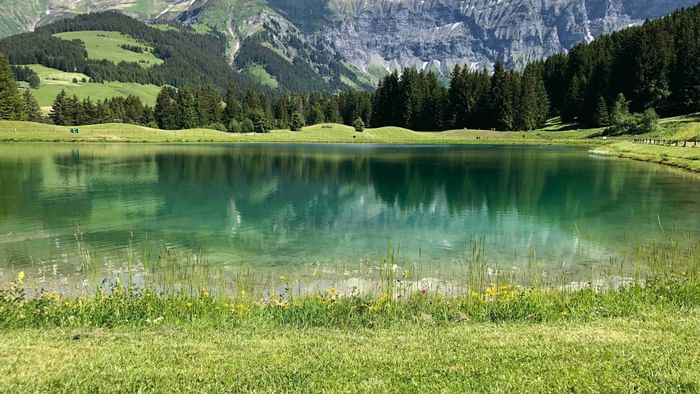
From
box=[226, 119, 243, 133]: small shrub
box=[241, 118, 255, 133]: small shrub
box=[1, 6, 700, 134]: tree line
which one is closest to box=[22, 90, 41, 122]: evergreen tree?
box=[1, 6, 700, 134]: tree line

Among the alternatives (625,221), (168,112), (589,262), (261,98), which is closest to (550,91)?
(261,98)

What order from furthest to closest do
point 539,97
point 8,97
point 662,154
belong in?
point 539,97 < point 8,97 < point 662,154

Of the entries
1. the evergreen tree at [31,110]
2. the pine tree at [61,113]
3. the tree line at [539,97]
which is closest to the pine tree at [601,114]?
the tree line at [539,97]

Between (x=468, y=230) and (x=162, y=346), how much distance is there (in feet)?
66.4

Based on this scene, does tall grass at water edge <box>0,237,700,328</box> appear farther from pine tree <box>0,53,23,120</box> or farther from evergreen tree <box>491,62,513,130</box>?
pine tree <box>0,53,23,120</box>

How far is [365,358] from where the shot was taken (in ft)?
31.1

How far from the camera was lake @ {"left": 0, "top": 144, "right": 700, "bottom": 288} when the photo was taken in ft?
69.6

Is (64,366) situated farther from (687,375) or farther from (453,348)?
(687,375)

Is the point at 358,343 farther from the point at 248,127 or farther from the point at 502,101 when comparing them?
the point at 248,127

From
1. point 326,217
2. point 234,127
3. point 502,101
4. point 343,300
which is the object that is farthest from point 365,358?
point 234,127

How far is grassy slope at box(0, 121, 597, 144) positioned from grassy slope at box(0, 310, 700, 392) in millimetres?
122207

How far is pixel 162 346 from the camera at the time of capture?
10.0 meters

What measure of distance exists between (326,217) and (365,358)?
2185 cm

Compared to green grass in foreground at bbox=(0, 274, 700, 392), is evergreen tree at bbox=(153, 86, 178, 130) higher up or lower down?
higher up
